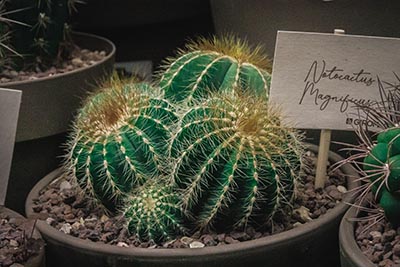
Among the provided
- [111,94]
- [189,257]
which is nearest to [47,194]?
[111,94]

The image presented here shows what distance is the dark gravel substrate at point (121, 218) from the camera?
2.96ft

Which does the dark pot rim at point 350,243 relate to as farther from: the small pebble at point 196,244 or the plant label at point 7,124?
the plant label at point 7,124

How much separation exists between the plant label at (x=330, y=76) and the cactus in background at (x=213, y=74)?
2.0 inches

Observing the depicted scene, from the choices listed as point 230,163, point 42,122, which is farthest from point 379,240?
point 42,122

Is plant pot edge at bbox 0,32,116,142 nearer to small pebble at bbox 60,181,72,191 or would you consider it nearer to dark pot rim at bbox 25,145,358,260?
small pebble at bbox 60,181,72,191

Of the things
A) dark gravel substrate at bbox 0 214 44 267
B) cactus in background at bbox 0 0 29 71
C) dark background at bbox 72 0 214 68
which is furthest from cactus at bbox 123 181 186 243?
dark background at bbox 72 0 214 68

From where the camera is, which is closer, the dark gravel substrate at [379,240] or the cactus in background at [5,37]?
the dark gravel substrate at [379,240]

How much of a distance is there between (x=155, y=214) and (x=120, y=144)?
107 millimetres

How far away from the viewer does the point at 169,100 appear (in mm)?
1027

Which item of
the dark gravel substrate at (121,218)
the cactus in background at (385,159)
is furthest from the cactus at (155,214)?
the cactus in background at (385,159)

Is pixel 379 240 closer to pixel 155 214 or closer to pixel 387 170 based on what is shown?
pixel 387 170

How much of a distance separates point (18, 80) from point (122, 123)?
0.32m

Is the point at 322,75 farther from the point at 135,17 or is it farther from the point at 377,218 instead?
the point at 135,17

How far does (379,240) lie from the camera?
83 cm
